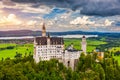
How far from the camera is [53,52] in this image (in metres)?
100

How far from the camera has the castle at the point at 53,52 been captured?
9725 centimetres

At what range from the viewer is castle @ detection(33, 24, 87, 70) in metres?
97.2

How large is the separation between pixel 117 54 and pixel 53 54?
82.2 meters

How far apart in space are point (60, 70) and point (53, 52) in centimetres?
953

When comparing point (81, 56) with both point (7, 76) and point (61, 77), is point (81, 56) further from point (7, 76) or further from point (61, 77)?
point (7, 76)

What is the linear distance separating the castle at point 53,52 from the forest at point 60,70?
6.83 ft

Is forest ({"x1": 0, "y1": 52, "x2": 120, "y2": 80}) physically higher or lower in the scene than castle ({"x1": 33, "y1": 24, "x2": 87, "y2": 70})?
lower

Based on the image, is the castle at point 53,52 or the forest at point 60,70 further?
the castle at point 53,52

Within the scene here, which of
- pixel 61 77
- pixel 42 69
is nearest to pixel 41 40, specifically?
pixel 42 69

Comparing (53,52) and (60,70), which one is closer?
(60,70)

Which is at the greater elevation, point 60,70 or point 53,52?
point 53,52

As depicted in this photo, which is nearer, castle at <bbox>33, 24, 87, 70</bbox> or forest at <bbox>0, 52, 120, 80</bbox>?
forest at <bbox>0, 52, 120, 80</bbox>

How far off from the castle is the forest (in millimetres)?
2083

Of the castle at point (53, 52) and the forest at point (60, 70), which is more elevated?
the castle at point (53, 52)
